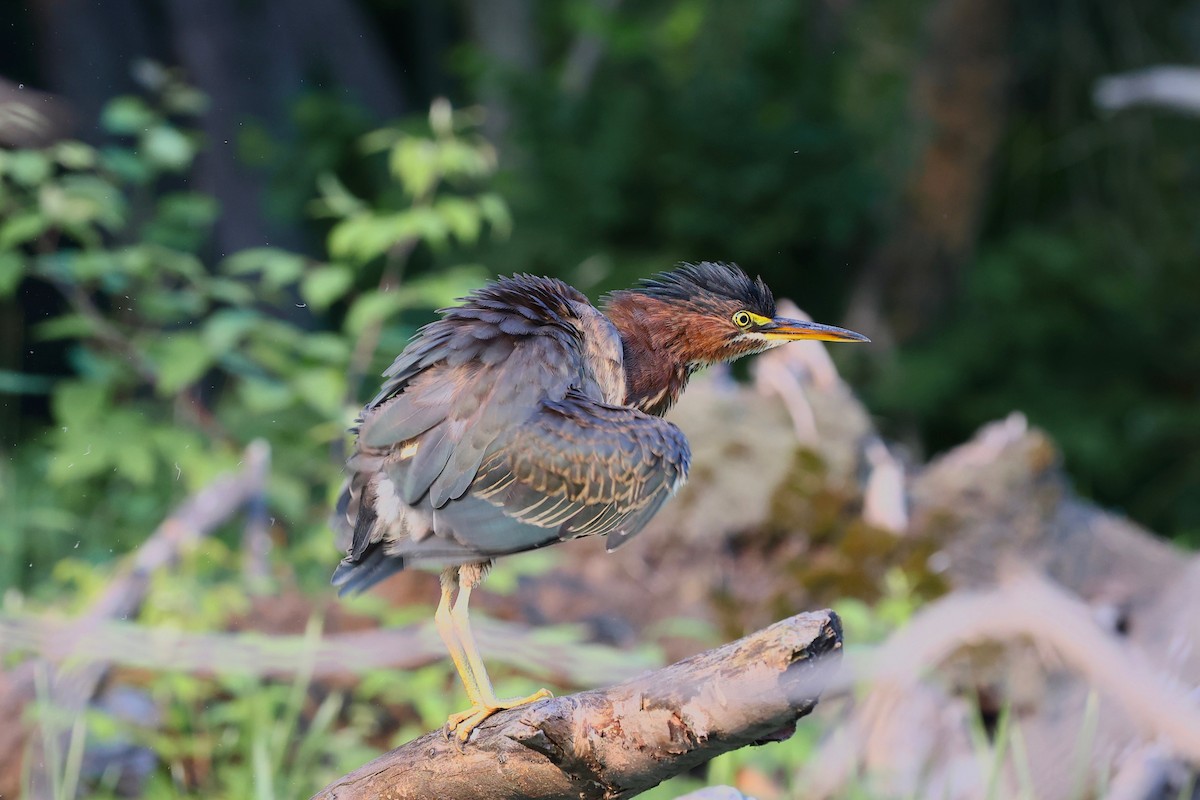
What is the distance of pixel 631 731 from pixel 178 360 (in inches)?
113

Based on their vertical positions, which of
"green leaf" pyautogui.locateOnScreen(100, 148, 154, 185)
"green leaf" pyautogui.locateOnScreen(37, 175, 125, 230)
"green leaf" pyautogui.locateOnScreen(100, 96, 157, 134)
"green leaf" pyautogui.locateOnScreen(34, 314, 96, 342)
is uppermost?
"green leaf" pyautogui.locateOnScreen(100, 96, 157, 134)

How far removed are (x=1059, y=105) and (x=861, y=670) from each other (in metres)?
6.27

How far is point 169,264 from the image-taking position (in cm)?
421

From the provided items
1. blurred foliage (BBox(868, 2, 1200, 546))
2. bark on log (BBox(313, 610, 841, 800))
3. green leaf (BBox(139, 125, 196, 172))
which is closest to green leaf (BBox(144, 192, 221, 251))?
green leaf (BBox(139, 125, 196, 172))

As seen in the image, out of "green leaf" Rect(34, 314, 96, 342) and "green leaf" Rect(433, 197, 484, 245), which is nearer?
"green leaf" Rect(433, 197, 484, 245)

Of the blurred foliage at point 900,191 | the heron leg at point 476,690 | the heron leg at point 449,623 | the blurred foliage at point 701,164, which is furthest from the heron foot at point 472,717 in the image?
the blurred foliage at point 701,164

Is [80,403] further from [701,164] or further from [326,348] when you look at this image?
[701,164]

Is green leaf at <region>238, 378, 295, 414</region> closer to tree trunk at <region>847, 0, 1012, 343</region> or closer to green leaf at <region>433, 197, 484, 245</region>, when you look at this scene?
green leaf at <region>433, 197, 484, 245</region>

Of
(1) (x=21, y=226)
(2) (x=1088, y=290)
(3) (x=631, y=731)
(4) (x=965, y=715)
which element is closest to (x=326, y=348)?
(1) (x=21, y=226)

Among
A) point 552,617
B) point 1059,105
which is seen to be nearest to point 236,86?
point 552,617

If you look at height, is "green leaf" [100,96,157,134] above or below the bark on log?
above

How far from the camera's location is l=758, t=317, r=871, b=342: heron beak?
2.12 meters

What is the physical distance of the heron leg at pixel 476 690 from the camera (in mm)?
1873

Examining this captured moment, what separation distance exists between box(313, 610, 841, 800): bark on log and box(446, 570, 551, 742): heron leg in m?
0.02
